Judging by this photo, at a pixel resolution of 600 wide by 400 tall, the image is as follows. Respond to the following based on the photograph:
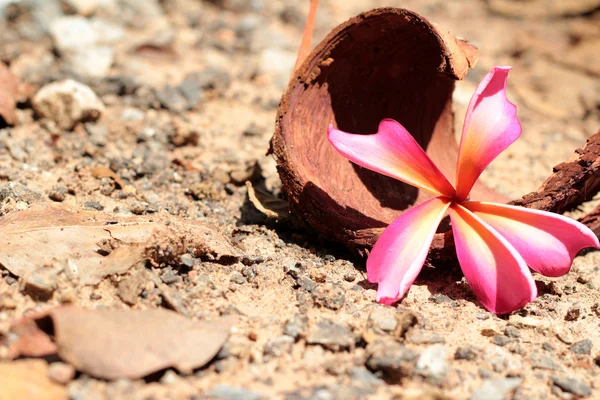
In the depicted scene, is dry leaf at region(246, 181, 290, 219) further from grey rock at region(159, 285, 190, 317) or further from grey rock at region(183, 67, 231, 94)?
grey rock at region(183, 67, 231, 94)

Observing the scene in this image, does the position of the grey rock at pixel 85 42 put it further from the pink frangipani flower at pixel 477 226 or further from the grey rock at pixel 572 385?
the grey rock at pixel 572 385

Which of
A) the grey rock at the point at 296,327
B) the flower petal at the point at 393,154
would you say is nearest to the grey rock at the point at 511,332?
the flower petal at the point at 393,154

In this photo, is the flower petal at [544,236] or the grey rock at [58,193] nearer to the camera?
the flower petal at [544,236]

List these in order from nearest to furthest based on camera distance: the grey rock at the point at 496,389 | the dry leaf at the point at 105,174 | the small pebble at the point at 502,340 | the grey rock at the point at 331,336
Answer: the grey rock at the point at 496,389, the grey rock at the point at 331,336, the small pebble at the point at 502,340, the dry leaf at the point at 105,174

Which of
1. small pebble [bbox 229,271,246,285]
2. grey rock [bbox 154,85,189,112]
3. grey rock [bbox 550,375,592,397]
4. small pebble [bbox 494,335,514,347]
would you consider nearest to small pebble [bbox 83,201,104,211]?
small pebble [bbox 229,271,246,285]

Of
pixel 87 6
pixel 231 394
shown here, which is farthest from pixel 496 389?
pixel 87 6

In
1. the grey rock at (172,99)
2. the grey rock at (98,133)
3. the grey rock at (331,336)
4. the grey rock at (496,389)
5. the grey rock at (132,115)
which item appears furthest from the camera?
the grey rock at (172,99)
